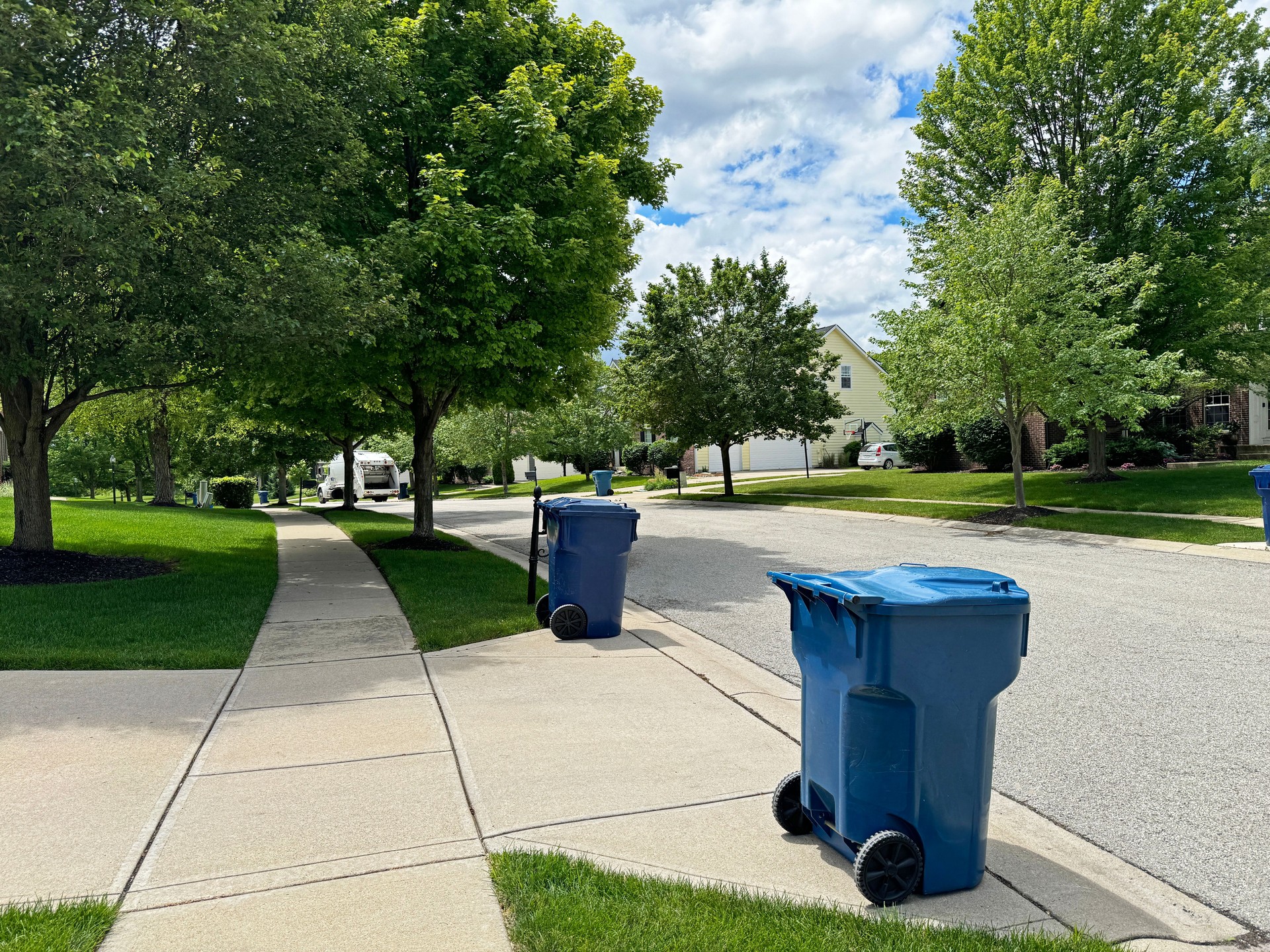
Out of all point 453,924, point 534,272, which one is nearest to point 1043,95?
point 534,272

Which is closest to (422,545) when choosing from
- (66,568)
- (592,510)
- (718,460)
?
(66,568)

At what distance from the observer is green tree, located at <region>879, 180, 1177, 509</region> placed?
57.1 ft

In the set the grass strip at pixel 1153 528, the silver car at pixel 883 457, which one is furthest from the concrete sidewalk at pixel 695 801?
the silver car at pixel 883 457

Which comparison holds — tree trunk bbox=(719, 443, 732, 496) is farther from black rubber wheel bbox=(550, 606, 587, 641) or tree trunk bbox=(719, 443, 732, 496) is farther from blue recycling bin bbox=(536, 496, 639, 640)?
black rubber wheel bbox=(550, 606, 587, 641)

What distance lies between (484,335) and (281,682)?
722 cm

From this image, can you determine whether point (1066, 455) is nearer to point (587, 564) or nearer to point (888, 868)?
point (587, 564)

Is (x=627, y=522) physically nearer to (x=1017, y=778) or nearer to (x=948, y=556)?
(x=1017, y=778)

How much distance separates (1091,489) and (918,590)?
20843 millimetres

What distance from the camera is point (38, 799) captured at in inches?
159

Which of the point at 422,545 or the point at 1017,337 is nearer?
the point at 422,545

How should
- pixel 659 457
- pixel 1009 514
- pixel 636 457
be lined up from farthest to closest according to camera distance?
pixel 636 457
pixel 659 457
pixel 1009 514

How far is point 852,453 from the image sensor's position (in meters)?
47.8

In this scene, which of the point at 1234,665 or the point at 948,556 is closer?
the point at 1234,665

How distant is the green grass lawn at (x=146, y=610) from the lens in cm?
677
